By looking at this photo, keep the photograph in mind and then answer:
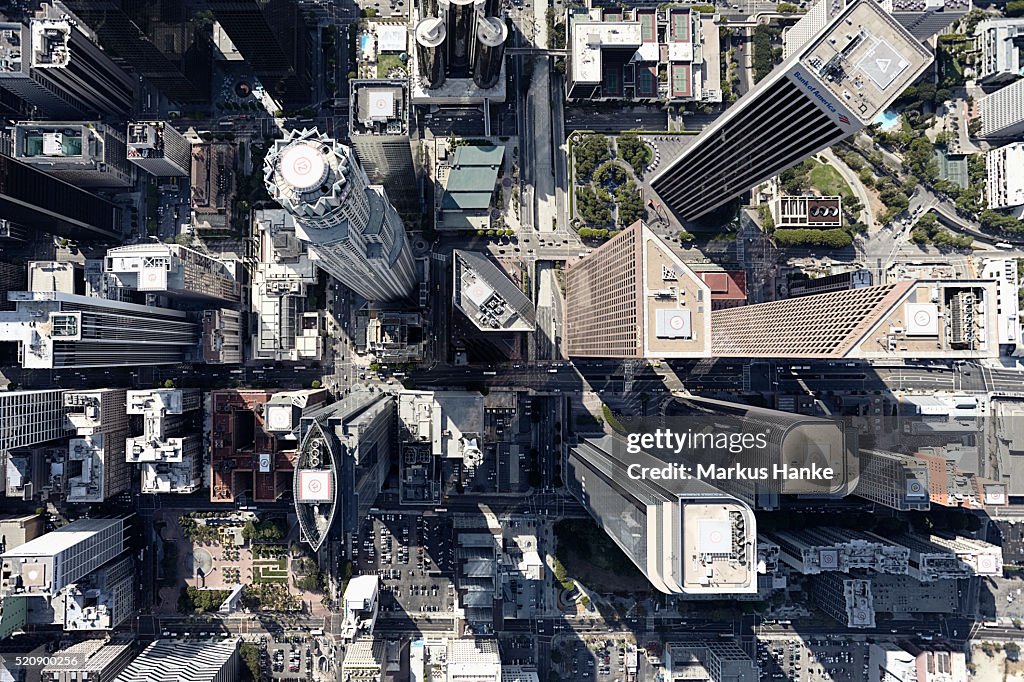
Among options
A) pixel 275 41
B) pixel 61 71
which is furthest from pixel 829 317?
pixel 61 71

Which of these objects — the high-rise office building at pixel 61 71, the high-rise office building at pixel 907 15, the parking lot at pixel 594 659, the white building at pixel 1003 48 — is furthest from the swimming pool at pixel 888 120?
the high-rise office building at pixel 61 71

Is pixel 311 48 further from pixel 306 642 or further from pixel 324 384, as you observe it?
pixel 306 642

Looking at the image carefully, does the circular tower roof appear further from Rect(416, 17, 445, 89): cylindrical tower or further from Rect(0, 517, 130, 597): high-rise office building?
Rect(0, 517, 130, 597): high-rise office building

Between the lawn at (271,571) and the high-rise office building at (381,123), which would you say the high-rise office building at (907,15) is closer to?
the high-rise office building at (381,123)

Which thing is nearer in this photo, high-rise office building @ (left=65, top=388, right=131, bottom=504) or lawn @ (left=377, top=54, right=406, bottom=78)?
high-rise office building @ (left=65, top=388, right=131, bottom=504)

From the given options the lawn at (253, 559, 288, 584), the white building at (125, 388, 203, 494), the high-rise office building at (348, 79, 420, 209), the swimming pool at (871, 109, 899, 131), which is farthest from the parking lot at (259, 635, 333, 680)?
the swimming pool at (871, 109, 899, 131)

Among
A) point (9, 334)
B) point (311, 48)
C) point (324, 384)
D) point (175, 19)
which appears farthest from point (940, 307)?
point (9, 334)

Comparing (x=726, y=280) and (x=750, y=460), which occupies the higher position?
(x=726, y=280)
